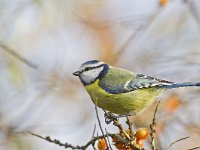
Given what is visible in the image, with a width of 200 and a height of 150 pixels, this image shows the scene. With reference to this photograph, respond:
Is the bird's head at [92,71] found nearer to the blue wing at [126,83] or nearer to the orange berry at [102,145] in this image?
the blue wing at [126,83]

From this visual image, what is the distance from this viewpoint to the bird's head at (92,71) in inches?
212

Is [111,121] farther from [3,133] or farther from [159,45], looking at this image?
[159,45]

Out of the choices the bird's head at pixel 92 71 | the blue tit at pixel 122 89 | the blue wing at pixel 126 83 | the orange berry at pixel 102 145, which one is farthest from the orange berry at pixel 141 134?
the bird's head at pixel 92 71

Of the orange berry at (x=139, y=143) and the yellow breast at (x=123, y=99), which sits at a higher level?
the yellow breast at (x=123, y=99)

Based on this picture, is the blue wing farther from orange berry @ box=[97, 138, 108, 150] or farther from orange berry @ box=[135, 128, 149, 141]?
orange berry @ box=[97, 138, 108, 150]

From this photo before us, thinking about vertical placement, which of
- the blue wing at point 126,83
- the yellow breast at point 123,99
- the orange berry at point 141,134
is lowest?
the orange berry at point 141,134

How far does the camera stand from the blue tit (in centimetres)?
515

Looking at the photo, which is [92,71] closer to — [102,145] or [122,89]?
[122,89]

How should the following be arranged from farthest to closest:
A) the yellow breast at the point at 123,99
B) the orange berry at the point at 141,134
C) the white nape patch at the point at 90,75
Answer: the white nape patch at the point at 90,75
the yellow breast at the point at 123,99
the orange berry at the point at 141,134

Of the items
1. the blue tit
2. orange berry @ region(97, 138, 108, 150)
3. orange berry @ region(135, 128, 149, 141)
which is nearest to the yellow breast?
the blue tit

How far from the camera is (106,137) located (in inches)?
155

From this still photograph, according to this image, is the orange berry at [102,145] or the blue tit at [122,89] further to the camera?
the blue tit at [122,89]

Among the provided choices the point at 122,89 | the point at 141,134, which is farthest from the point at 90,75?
the point at 141,134

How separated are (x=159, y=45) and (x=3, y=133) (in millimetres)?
2751
